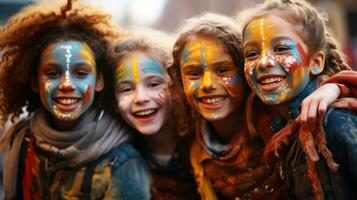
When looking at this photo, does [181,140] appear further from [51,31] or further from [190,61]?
[51,31]

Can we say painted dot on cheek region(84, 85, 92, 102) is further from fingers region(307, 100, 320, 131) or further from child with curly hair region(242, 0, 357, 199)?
fingers region(307, 100, 320, 131)

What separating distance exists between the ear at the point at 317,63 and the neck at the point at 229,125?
34cm

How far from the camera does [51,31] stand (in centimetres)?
195

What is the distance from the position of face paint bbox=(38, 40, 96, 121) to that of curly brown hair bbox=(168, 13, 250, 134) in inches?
12.9

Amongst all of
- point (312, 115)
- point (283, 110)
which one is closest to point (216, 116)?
point (283, 110)

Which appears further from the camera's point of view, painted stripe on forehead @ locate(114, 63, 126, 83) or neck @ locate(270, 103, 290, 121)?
painted stripe on forehead @ locate(114, 63, 126, 83)

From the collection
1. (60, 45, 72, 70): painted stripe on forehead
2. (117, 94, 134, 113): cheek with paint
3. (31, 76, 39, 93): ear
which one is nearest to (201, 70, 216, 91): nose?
(117, 94, 134, 113): cheek with paint

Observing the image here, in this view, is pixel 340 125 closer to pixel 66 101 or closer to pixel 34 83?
pixel 66 101

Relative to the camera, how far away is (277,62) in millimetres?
1510

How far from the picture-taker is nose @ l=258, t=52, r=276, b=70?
150 centimetres

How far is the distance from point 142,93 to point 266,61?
22.1 inches

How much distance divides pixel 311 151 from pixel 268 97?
0.82ft

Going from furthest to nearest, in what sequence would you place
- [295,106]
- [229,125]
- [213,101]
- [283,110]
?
1. [229,125]
2. [213,101]
3. [283,110]
4. [295,106]

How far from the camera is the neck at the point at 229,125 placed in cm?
179
